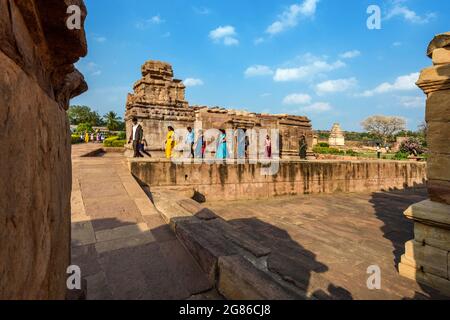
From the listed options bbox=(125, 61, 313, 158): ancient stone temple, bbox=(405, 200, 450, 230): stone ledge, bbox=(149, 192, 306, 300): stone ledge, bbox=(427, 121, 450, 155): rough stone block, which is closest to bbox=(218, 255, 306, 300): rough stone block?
bbox=(149, 192, 306, 300): stone ledge

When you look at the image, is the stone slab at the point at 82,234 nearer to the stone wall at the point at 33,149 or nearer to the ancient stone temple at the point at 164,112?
the stone wall at the point at 33,149

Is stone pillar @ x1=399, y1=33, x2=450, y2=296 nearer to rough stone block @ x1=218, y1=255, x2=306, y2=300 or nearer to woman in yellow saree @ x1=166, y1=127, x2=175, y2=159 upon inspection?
rough stone block @ x1=218, y1=255, x2=306, y2=300

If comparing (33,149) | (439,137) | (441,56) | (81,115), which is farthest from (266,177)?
(81,115)

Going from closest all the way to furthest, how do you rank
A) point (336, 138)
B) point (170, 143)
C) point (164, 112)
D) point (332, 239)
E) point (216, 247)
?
1. point (216, 247)
2. point (332, 239)
3. point (170, 143)
4. point (164, 112)
5. point (336, 138)

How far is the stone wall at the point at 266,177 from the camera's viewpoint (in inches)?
248

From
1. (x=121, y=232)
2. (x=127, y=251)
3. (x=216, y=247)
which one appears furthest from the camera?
(x=121, y=232)

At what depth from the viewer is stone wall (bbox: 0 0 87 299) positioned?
25.3 inches

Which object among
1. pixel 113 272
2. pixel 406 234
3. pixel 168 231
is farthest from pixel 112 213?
pixel 406 234

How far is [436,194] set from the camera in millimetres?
2904

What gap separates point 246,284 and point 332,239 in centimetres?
296

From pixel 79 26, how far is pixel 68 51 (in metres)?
0.15

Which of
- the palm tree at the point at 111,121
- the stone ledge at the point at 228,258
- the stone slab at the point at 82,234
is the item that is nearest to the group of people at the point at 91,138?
the palm tree at the point at 111,121

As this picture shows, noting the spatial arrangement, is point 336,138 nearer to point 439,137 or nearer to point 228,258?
point 439,137

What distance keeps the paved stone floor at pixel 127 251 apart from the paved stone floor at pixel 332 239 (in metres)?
0.89
